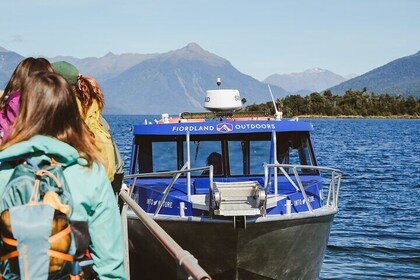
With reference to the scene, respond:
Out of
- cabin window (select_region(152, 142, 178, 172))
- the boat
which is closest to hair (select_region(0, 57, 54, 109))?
the boat

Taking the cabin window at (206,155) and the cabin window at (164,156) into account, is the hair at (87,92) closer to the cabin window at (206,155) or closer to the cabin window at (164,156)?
the cabin window at (206,155)

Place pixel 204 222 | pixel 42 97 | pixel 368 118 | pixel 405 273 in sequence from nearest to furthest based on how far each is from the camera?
pixel 42 97
pixel 204 222
pixel 405 273
pixel 368 118

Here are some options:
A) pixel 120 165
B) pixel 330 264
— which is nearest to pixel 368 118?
pixel 330 264

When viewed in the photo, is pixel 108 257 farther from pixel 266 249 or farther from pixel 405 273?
pixel 405 273

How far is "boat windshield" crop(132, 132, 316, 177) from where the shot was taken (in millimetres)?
12672

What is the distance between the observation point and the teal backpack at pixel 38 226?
287 centimetres

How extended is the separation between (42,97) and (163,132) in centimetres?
953

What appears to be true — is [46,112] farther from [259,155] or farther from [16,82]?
[259,155]

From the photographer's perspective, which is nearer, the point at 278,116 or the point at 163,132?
the point at 163,132

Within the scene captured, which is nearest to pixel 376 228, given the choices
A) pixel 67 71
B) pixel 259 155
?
pixel 259 155

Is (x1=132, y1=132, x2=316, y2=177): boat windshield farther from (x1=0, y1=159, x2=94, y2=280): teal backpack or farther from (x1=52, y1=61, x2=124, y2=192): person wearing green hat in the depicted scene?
(x1=0, y1=159, x2=94, y2=280): teal backpack

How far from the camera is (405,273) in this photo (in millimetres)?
17062

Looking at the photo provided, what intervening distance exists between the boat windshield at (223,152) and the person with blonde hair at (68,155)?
9.42 m

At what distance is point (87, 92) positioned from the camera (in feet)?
19.5
